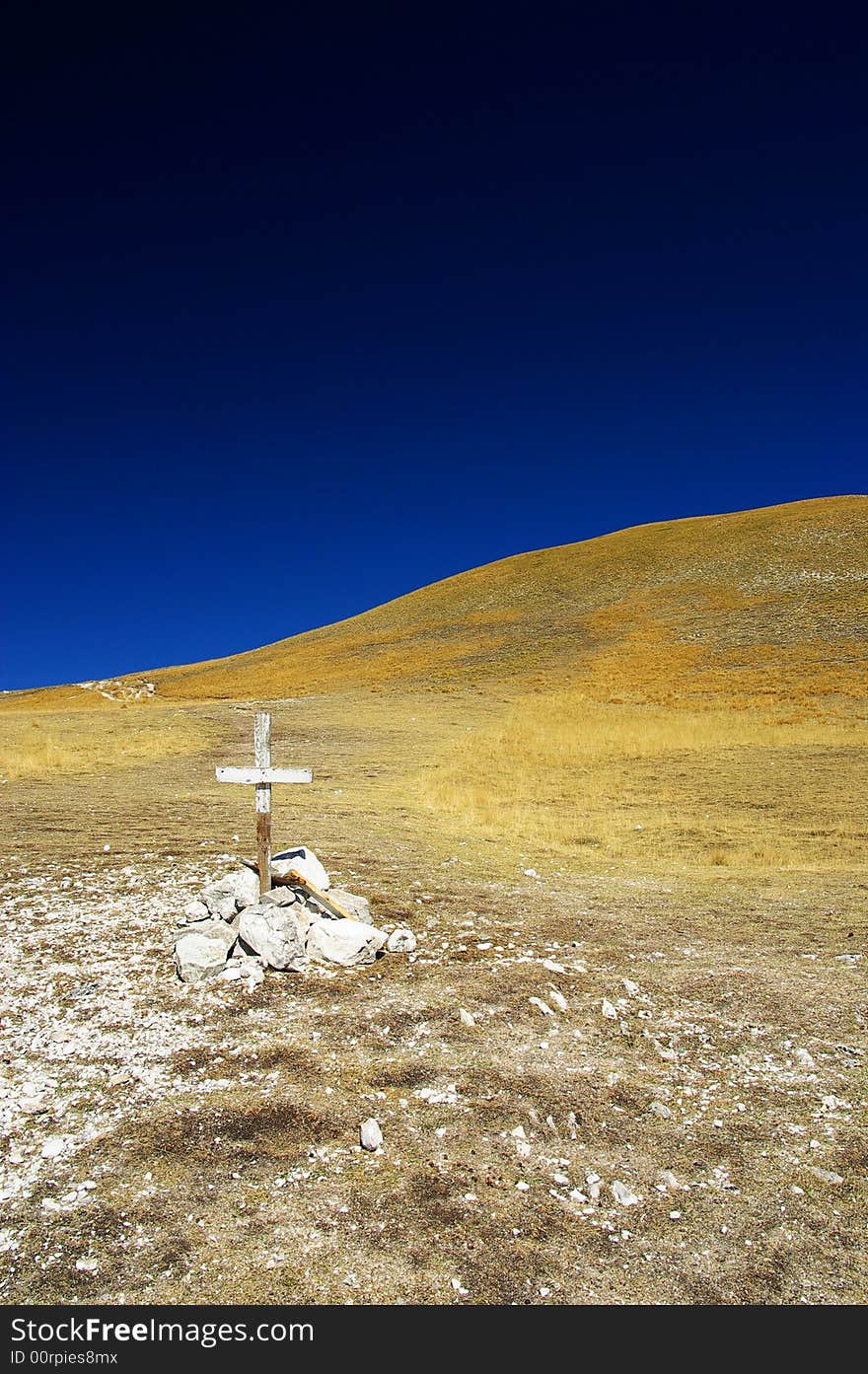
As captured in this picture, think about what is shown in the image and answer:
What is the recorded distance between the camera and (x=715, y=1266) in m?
3.63

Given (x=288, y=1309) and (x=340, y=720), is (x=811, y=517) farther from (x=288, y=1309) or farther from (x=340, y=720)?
(x=288, y=1309)

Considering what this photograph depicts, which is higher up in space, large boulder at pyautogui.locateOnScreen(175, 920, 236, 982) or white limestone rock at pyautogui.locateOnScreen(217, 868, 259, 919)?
white limestone rock at pyautogui.locateOnScreen(217, 868, 259, 919)

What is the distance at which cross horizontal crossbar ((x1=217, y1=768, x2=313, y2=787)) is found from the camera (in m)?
8.83

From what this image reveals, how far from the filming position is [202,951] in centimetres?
705

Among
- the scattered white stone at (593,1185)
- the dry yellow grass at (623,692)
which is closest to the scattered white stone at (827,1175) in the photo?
the scattered white stone at (593,1185)

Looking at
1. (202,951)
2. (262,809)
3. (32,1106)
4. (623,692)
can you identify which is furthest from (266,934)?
(623,692)

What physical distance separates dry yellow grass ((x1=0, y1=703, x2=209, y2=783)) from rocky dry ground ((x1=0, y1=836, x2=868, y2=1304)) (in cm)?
1541

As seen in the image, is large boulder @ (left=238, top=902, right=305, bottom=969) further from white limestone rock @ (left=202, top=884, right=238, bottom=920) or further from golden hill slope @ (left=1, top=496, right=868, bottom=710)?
golden hill slope @ (left=1, top=496, right=868, bottom=710)

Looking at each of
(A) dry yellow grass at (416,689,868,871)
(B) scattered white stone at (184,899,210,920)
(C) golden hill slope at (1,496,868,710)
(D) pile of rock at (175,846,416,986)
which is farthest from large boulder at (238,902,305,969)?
(C) golden hill slope at (1,496,868,710)

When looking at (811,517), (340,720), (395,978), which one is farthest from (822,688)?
(811,517)

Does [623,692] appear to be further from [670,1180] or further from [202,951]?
[670,1180]

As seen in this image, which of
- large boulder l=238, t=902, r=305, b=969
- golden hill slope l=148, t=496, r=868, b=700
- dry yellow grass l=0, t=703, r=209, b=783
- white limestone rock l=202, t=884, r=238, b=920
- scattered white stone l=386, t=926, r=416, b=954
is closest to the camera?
large boulder l=238, t=902, r=305, b=969

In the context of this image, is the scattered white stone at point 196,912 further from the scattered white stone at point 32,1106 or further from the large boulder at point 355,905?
the scattered white stone at point 32,1106

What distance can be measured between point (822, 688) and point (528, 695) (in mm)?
16469
